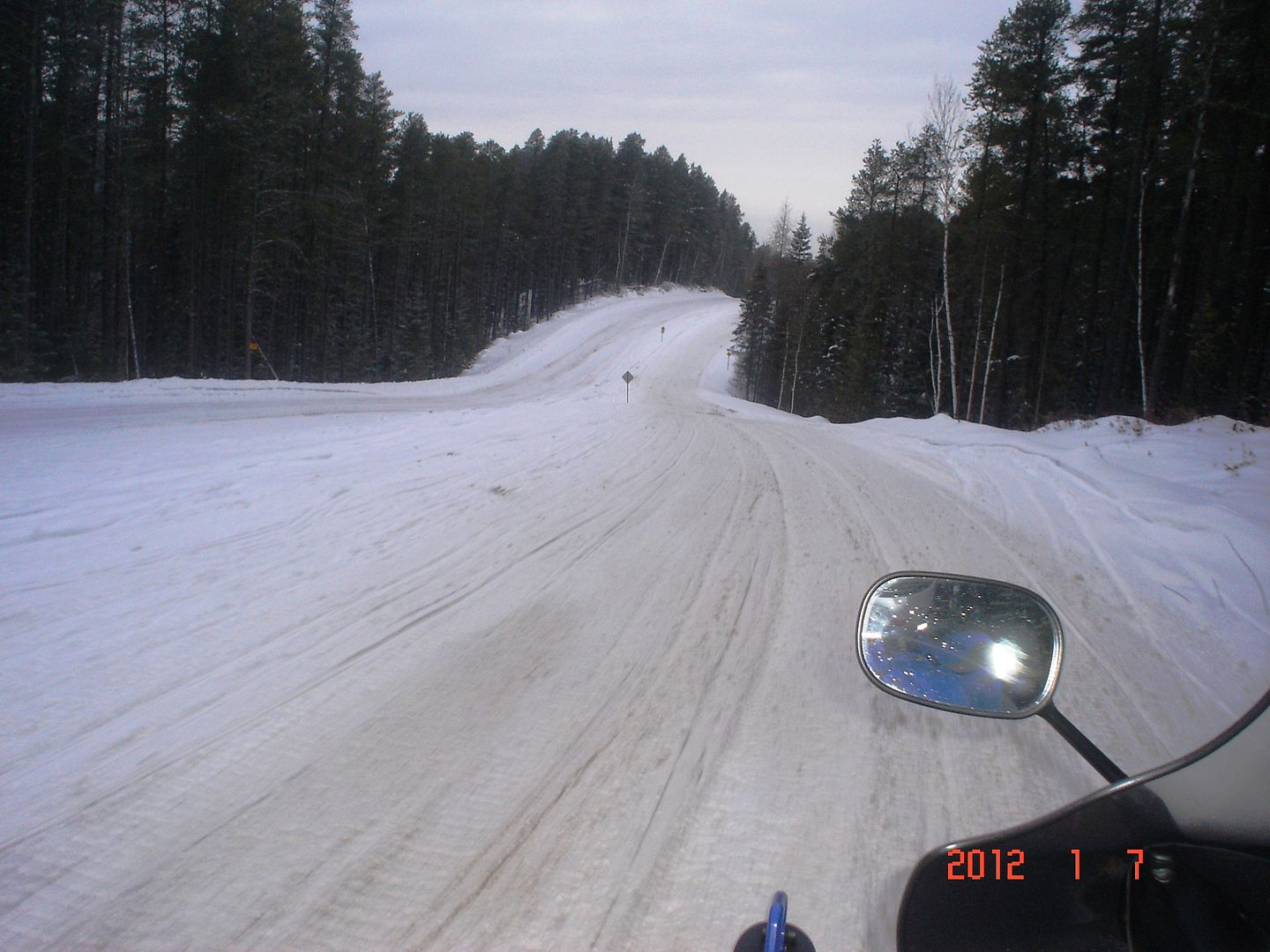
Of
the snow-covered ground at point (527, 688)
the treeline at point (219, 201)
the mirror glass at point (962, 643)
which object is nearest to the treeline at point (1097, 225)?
the snow-covered ground at point (527, 688)

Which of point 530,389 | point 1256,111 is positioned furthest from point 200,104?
point 1256,111

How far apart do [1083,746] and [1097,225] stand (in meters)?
30.1

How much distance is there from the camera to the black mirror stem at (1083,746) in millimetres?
1989

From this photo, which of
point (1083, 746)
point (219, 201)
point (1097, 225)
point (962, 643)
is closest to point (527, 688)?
point (962, 643)

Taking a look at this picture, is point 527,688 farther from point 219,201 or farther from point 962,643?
point 219,201

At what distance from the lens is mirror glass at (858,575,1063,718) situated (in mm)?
2387

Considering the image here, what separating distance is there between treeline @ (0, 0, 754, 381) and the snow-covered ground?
63.8ft

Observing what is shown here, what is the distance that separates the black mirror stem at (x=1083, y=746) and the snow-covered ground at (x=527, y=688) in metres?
1.09

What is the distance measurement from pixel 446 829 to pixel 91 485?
6.78 m

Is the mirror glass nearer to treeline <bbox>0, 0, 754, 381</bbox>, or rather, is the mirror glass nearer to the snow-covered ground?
the snow-covered ground

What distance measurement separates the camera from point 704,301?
3169 inches

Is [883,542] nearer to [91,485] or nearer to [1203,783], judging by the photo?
[1203,783]

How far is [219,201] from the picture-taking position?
30812 millimetres

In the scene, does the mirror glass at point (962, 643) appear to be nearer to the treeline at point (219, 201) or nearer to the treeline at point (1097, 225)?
the treeline at point (1097, 225)
